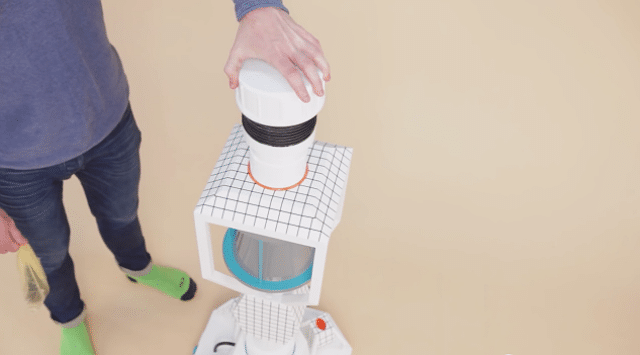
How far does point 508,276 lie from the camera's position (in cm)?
164

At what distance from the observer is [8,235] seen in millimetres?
881

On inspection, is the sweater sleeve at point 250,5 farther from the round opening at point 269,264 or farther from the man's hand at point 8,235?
the man's hand at point 8,235

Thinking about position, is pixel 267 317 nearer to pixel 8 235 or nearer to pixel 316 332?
pixel 316 332

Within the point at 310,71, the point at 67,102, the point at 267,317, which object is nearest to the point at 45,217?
the point at 67,102

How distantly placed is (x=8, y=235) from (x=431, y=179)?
3.73 ft

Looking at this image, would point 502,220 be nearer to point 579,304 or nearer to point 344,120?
point 579,304

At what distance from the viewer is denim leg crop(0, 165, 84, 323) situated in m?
0.93

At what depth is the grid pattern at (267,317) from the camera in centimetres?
103

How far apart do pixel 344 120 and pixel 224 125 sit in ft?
1.38

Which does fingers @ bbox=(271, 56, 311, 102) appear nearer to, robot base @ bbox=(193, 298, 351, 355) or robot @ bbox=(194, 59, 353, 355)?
robot @ bbox=(194, 59, 353, 355)

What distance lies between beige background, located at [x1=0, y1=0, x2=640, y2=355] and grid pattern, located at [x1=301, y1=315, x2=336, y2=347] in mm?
125

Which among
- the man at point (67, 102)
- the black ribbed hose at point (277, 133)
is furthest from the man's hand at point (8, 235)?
the black ribbed hose at point (277, 133)

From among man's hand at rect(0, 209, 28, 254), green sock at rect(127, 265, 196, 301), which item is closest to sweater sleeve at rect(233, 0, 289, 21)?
man's hand at rect(0, 209, 28, 254)

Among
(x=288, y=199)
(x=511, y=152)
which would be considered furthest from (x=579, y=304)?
(x=288, y=199)
